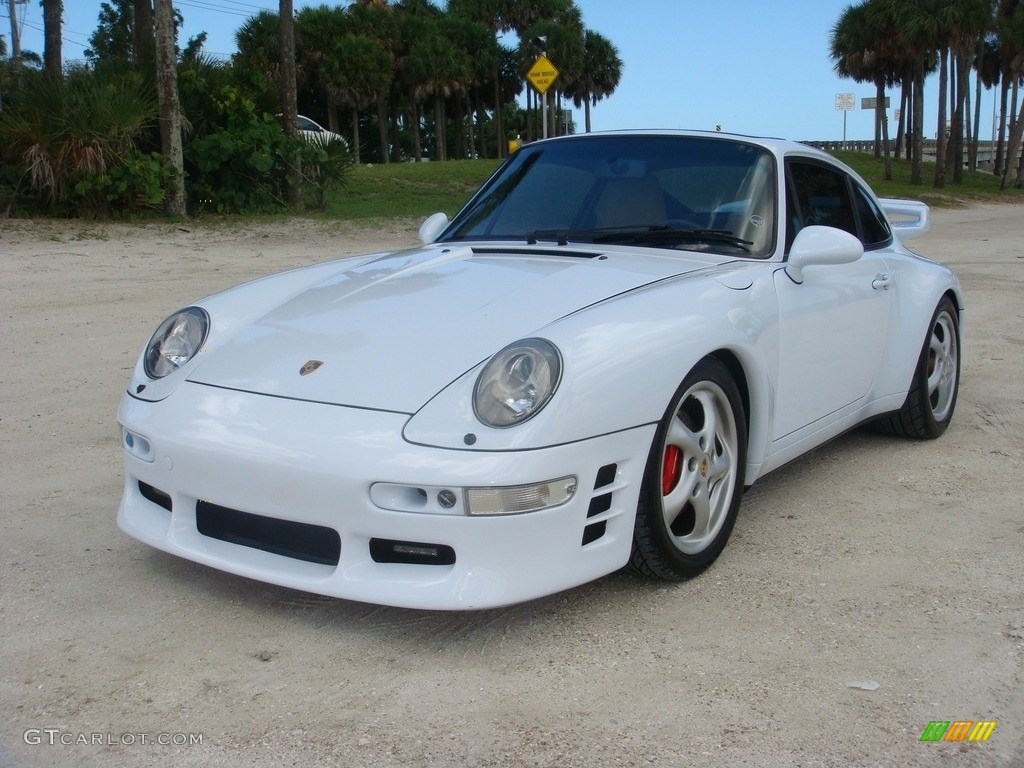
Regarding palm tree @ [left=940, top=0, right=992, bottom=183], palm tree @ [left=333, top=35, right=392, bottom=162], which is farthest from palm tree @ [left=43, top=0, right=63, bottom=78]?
palm tree @ [left=940, top=0, right=992, bottom=183]

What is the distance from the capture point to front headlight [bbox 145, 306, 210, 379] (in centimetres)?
342

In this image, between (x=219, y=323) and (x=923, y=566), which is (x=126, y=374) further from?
(x=923, y=566)

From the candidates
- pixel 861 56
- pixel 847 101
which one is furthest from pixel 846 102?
pixel 861 56

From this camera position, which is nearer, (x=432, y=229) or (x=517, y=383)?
(x=517, y=383)

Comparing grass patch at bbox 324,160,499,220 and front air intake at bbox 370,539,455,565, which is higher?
grass patch at bbox 324,160,499,220

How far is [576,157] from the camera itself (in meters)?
4.34

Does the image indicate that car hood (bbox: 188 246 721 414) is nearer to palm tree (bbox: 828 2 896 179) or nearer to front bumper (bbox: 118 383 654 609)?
front bumper (bbox: 118 383 654 609)

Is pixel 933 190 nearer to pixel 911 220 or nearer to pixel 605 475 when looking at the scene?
pixel 911 220

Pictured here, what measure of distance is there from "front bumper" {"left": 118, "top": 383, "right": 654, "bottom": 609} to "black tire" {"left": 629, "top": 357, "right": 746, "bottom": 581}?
0.11 m

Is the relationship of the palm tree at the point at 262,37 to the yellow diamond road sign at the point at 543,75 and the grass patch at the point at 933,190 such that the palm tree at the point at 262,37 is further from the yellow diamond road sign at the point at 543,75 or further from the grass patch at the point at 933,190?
the yellow diamond road sign at the point at 543,75

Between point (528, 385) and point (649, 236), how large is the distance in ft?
4.19

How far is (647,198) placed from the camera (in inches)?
159

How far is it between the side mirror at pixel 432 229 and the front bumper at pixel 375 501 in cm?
165

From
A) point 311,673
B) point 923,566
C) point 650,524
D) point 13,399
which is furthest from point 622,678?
point 13,399
